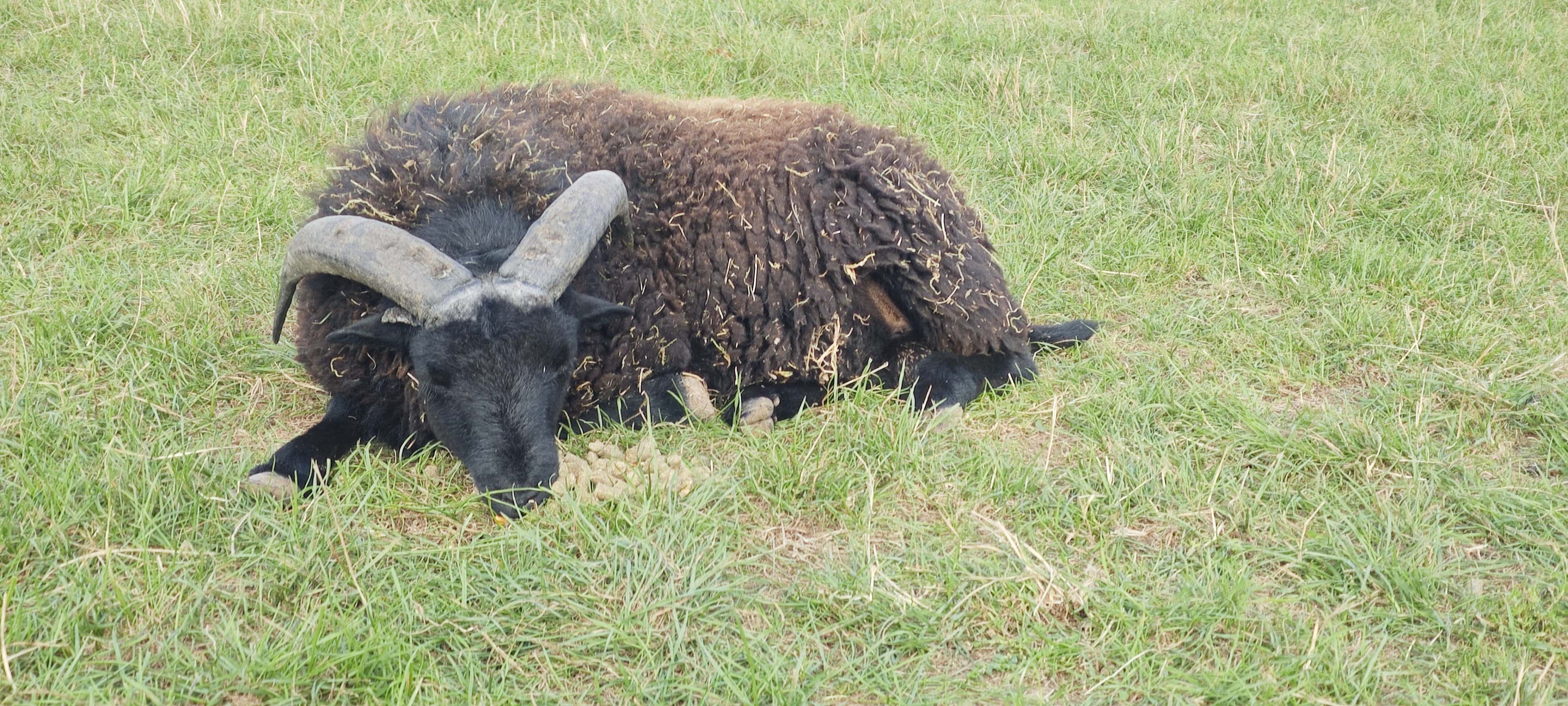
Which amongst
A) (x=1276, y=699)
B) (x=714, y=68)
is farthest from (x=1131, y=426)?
(x=714, y=68)

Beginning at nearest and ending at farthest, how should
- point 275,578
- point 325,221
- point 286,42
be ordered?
1. point 275,578
2. point 325,221
3. point 286,42

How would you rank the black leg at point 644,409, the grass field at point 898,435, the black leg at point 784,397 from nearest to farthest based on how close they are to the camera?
the grass field at point 898,435 < the black leg at point 644,409 < the black leg at point 784,397

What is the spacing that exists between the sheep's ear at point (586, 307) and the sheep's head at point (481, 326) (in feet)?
0.25

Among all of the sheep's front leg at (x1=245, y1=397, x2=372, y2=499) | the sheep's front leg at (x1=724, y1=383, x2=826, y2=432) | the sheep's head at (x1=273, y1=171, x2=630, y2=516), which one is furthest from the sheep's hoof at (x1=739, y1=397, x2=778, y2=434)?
the sheep's front leg at (x1=245, y1=397, x2=372, y2=499)

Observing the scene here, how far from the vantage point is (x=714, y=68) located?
727 centimetres

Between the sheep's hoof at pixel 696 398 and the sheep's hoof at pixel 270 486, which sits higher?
the sheep's hoof at pixel 270 486

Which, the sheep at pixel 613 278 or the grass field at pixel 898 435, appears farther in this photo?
the sheep at pixel 613 278

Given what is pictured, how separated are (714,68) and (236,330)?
140 inches

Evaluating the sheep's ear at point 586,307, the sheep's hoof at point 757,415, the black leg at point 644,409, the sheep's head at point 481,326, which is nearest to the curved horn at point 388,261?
the sheep's head at point 481,326

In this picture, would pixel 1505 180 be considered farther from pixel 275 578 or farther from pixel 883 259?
pixel 275 578

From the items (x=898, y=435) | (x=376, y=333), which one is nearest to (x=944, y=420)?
(x=898, y=435)

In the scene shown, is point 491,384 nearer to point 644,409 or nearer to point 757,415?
point 644,409

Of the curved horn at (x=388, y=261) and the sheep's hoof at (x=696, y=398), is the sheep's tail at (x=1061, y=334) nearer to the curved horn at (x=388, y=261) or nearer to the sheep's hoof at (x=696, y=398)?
the sheep's hoof at (x=696, y=398)

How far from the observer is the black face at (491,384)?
3.67m
